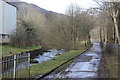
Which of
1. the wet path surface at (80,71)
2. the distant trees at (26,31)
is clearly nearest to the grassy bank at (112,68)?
the wet path surface at (80,71)

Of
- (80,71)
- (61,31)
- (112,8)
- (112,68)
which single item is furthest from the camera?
(61,31)

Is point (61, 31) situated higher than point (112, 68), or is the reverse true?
point (61, 31)

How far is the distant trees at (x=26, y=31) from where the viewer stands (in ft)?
166

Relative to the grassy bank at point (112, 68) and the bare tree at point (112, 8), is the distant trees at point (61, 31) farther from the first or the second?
the grassy bank at point (112, 68)

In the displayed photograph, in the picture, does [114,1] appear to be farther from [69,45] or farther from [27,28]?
[27,28]

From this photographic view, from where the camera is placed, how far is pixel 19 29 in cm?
5303

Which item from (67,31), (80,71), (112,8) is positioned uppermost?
(112,8)

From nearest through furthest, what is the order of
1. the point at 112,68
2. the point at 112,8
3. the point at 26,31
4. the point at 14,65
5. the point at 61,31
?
the point at 14,65 → the point at 112,68 → the point at 112,8 → the point at 61,31 → the point at 26,31

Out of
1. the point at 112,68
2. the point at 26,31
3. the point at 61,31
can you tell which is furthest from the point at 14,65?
the point at 26,31

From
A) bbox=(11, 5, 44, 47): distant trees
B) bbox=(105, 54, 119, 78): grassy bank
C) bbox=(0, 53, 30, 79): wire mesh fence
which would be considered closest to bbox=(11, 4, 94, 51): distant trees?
bbox=(11, 5, 44, 47): distant trees

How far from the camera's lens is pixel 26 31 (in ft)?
189

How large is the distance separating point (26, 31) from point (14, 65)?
48.6 metres

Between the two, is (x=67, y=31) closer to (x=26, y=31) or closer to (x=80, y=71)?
(x=26, y=31)

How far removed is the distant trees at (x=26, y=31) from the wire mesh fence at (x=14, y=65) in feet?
130
